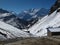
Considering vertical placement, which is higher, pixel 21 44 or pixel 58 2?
pixel 58 2

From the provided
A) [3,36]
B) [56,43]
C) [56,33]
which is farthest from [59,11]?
[56,43]

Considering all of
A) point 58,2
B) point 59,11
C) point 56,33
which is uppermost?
point 58,2

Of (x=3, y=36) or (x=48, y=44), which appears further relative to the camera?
(x=3, y=36)

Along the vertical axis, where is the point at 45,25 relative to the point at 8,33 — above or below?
above

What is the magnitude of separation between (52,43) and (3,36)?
18.3m

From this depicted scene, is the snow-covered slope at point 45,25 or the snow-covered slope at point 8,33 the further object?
the snow-covered slope at point 45,25

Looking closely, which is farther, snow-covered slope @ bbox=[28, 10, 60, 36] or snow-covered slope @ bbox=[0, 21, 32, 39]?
snow-covered slope @ bbox=[28, 10, 60, 36]

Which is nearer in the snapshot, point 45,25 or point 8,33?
point 8,33

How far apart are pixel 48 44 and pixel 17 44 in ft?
16.9

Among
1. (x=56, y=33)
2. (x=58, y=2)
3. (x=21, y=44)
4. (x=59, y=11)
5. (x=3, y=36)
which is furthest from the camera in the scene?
(x=58, y=2)

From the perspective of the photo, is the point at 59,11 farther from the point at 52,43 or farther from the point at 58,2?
the point at 52,43

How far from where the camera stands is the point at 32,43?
27.4 metres

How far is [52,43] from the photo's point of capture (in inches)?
1094

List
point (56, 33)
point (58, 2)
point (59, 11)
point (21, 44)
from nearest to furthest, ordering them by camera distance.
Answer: point (21, 44), point (56, 33), point (59, 11), point (58, 2)
